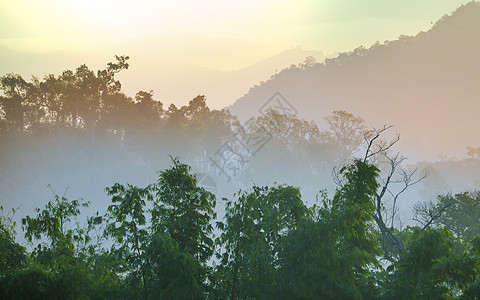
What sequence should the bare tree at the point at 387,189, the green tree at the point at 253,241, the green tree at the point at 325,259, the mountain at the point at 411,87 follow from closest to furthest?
the green tree at the point at 325,259 < the green tree at the point at 253,241 < the bare tree at the point at 387,189 < the mountain at the point at 411,87

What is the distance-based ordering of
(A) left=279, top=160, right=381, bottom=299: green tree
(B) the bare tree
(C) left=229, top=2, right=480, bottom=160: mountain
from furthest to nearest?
(C) left=229, top=2, right=480, bottom=160: mountain → (B) the bare tree → (A) left=279, top=160, right=381, bottom=299: green tree

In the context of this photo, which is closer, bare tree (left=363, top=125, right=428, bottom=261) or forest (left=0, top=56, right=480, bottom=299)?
forest (left=0, top=56, right=480, bottom=299)

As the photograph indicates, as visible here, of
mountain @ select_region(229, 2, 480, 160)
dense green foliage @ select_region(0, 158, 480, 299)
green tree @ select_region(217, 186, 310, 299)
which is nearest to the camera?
dense green foliage @ select_region(0, 158, 480, 299)

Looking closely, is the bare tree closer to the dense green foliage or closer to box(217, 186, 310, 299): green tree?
the dense green foliage

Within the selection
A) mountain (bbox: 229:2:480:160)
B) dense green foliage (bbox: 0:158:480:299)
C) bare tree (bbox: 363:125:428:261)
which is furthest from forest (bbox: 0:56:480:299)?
mountain (bbox: 229:2:480:160)

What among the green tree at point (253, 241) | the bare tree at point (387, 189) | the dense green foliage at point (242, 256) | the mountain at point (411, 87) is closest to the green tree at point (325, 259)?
the dense green foliage at point (242, 256)

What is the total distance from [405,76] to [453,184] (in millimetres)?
75509

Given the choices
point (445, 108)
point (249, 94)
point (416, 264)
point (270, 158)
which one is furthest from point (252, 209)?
point (249, 94)

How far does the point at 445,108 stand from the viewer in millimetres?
131375

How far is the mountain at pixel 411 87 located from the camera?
12662 cm

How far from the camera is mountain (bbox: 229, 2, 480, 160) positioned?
Result: 415 feet

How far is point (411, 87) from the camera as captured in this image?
140m

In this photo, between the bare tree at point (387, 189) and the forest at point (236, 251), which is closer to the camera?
the forest at point (236, 251)

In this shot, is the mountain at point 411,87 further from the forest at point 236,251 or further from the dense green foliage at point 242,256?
the dense green foliage at point 242,256
